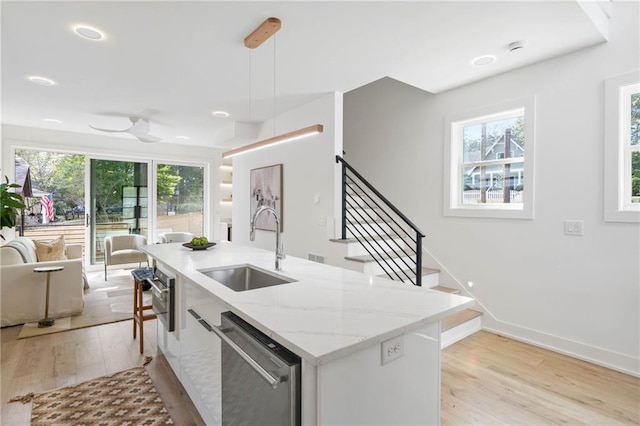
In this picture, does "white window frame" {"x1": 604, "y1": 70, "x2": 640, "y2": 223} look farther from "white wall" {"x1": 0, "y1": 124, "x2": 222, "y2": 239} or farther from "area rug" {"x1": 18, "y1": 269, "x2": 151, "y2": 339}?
"white wall" {"x1": 0, "y1": 124, "x2": 222, "y2": 239}

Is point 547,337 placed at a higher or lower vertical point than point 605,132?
lower

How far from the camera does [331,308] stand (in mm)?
1366

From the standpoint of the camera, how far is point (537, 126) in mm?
2979

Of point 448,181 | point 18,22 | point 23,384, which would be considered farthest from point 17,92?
point 448,181

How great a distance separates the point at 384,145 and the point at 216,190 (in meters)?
4.30

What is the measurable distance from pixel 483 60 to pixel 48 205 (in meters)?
6.81

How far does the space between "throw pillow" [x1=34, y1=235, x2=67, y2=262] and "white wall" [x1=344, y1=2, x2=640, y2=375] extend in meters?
4.95

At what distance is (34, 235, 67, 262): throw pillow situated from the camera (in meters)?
4.43

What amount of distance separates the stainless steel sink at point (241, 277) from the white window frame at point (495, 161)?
2.38m

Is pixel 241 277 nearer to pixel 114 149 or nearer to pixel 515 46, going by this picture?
pixel 515 46

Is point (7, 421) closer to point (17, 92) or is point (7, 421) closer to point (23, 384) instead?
point (23, 384)

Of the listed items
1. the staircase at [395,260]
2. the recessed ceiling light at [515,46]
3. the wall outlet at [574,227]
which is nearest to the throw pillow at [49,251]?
the staircase at [395,260]

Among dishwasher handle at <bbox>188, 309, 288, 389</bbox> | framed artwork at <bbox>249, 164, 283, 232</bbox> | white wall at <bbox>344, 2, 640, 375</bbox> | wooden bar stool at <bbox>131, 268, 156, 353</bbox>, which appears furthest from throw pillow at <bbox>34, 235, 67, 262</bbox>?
white wall at <bbox>344, 2, 640, 375</bbox>

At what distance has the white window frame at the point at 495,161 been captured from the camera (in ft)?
9.91
